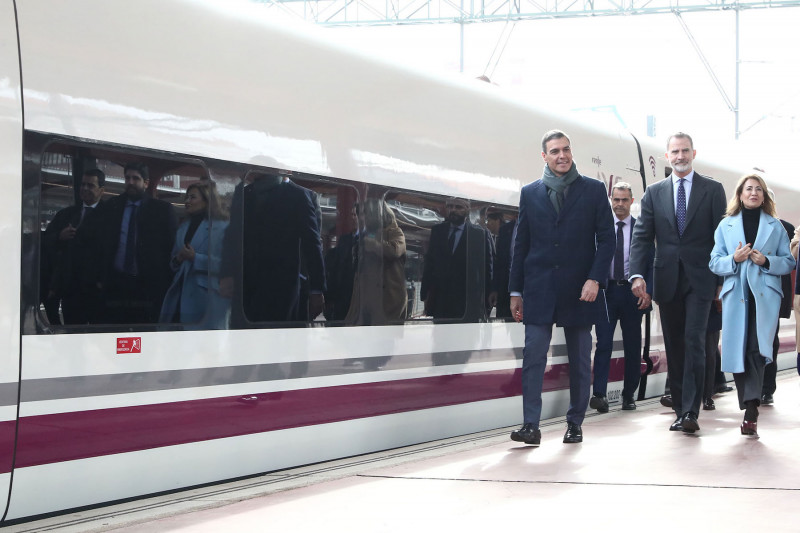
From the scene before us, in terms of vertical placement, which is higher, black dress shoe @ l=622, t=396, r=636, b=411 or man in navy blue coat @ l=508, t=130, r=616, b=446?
man in navy blue coat @ l=508, t=130, r=616, b=446

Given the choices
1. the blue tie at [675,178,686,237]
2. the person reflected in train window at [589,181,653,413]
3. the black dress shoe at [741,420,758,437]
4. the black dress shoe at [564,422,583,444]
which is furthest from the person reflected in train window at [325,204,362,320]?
the person reflected in train window at [589,181,653,413]

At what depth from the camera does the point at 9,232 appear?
170 inches

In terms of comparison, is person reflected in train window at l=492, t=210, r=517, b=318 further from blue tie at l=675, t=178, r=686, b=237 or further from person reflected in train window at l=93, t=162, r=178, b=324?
person reflected in train window at l=93, t=162, r=178, b=324

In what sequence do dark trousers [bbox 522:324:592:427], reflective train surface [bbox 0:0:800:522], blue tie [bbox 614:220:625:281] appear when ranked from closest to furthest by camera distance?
reflective train surface [bbox 0:0:800:522]
dark trousers [bbox 522:324:592:427]
blue tie [bbox 614:220:625:281]

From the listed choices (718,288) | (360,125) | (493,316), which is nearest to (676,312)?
(718,288)

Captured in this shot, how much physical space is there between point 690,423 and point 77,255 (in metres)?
4.25

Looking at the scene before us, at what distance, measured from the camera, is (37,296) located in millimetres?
4441

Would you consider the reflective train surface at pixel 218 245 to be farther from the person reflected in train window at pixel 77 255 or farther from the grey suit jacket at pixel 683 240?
the grey suit jacket at pixel 683 240

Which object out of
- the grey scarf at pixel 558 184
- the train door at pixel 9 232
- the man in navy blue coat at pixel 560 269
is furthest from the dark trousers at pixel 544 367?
the train door at pixel 9 232

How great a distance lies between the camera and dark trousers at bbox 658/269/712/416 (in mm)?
7055

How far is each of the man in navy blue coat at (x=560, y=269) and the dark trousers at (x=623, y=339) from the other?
1865 mm

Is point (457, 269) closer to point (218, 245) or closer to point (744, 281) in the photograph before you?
point (744, 281)

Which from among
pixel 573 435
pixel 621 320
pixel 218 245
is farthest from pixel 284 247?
pixel 621 320

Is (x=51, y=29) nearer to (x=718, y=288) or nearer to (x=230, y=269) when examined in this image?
(x=230, y=269)
